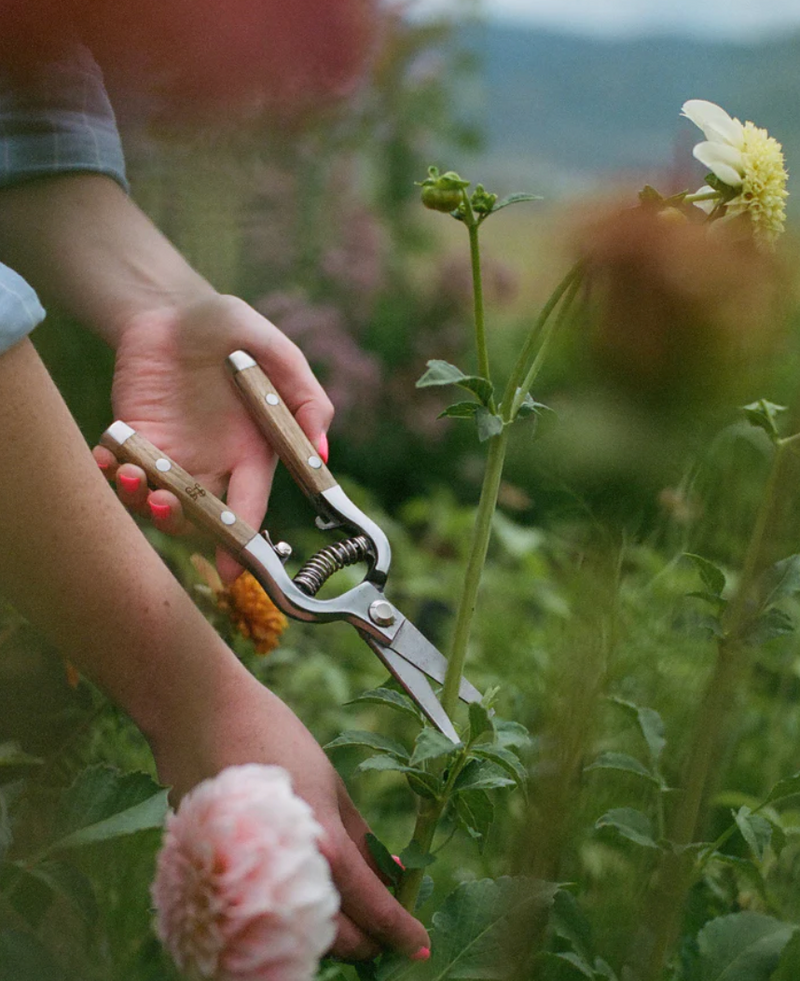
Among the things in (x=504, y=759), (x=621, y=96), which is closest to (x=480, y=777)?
(x=504, y=759)

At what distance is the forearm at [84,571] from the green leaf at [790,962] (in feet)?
1.41

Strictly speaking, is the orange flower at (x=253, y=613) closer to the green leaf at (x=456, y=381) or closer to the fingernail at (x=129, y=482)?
the fingernail at (x=129, y=482)

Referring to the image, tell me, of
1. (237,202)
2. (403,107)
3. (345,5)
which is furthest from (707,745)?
(403,107)

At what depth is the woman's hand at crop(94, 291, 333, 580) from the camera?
2.74 feet

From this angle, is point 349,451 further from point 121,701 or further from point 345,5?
point 345,5

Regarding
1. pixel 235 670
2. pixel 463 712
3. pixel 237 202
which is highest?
pixel 237 202

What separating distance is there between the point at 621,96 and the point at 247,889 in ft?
1.09

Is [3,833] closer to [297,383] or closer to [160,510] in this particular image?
[160,510]

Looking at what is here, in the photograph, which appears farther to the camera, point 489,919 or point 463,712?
point 463,712

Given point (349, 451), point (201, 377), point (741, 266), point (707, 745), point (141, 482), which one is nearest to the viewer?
point (741, 266)

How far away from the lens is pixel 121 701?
1.91ft

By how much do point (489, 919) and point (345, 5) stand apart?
1.63ft

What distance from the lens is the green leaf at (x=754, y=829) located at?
24.2 inches

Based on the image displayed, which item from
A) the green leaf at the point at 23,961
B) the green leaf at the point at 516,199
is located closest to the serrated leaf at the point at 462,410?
the green leaf at the point at 516,199
